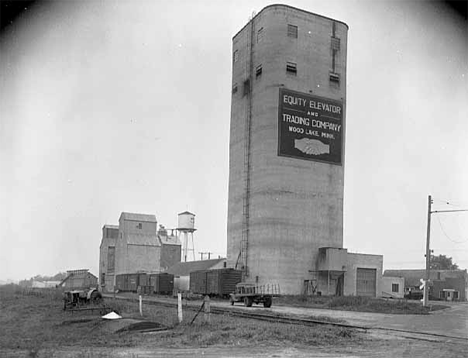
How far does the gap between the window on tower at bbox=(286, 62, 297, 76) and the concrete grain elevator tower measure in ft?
0.34

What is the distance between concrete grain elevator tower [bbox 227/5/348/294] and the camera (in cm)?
5569

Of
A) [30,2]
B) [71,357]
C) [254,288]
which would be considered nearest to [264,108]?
[254,288]

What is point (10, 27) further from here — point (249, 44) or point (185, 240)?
point (185, 240)

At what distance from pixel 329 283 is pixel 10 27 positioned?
1771 inches

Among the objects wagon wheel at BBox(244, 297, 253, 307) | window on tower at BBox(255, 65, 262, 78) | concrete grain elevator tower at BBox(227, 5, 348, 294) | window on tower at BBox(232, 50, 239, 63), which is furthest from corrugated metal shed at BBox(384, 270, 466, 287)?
wagon wheel at BBox(244, 297, 253, 307)

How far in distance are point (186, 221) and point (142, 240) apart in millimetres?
13843

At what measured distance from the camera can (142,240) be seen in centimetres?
7950

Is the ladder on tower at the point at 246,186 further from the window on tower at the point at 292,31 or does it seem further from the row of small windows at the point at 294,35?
the window on tower at the point at 292,31

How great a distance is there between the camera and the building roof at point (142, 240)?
7836cm

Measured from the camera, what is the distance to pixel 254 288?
38.2 m

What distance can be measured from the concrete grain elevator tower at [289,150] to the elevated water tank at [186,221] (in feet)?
104

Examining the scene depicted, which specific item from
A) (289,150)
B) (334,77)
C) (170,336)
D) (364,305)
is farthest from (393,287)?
(170,336)

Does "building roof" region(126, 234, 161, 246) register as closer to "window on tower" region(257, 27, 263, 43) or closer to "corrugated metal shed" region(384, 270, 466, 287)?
"window on tower" region(257, 27, 263, 43)

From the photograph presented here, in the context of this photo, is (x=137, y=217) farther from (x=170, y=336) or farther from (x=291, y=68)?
(x=170, y=336)
